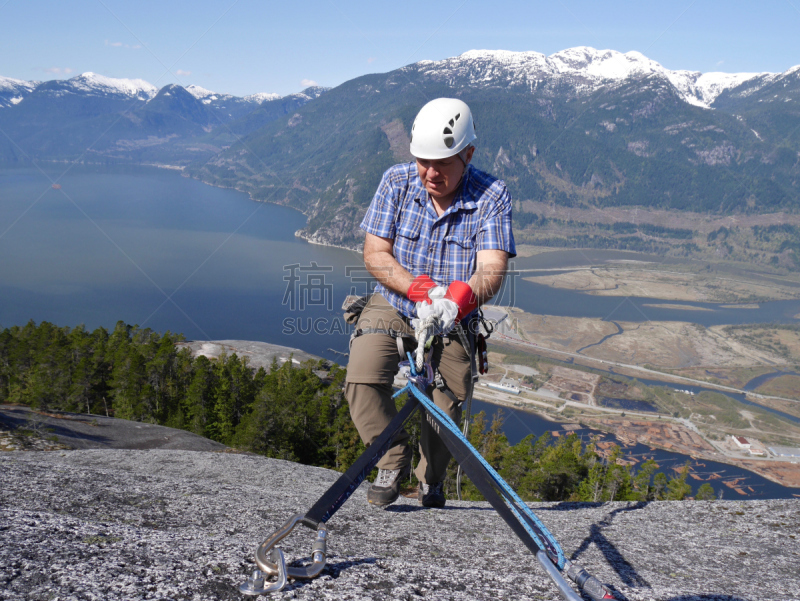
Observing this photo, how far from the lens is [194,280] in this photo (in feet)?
365

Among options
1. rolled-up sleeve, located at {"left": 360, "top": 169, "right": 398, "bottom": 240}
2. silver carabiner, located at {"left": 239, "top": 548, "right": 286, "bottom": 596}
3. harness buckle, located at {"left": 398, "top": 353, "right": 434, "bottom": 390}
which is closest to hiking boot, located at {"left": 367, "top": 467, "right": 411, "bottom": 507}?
harness buckle, located at {"left": 398, "top": 353, "right": 434, "bottom": 390}

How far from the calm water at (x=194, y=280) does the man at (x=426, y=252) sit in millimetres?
45336

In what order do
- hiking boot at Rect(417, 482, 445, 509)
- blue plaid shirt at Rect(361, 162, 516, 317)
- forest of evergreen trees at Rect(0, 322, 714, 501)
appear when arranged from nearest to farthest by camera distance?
blue plaid shirt at Rect(361, 162, 516, 317)
hiking boot at Rect(417, 482, 445, 509)
forest of evergreen trees at Rect(0, 322, 714, 501)

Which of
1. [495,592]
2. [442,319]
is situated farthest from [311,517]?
[442,319]

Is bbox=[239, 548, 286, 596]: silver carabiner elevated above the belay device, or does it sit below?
below

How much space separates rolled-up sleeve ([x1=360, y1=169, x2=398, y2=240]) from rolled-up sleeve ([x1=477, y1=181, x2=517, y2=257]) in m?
0.82

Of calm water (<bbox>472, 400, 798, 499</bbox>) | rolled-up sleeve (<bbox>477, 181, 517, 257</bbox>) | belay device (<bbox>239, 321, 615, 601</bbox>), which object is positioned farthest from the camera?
calm water (<bbox>472, 400, 798, 499</bbox>)

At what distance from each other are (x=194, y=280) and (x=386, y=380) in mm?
118001

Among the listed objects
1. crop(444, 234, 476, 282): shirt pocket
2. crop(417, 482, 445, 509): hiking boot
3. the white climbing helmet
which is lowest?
crop(417, 482, 445, 509): hiking boot

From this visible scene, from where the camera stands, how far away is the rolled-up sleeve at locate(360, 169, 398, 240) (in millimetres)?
4281

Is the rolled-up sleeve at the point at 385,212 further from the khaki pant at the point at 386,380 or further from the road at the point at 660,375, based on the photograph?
the road at the point at 660,375

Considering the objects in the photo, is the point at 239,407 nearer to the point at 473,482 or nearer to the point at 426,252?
the point at 426,252

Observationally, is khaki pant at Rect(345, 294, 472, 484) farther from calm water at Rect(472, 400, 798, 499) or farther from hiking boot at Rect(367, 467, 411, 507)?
calm water at Rect(472, 400, 798, 499)

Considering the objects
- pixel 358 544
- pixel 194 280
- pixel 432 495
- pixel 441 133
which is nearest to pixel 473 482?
pixel 358 544
